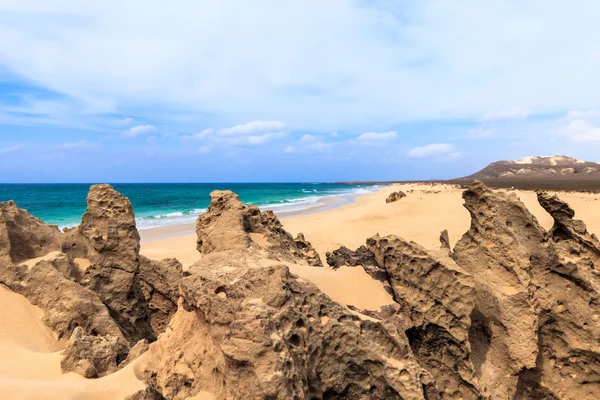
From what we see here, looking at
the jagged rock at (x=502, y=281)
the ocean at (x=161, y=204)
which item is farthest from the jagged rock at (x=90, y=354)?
the ocean at (x=161, y=204)

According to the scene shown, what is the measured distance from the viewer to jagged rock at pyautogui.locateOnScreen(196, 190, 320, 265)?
4.77 metres

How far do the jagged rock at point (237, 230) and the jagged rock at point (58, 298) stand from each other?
151 cm

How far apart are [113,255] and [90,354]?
7.48 ft

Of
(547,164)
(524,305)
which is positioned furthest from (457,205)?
(547,164)

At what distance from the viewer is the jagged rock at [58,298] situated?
14.4ft

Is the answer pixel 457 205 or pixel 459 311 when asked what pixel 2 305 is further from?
pixel 457 205

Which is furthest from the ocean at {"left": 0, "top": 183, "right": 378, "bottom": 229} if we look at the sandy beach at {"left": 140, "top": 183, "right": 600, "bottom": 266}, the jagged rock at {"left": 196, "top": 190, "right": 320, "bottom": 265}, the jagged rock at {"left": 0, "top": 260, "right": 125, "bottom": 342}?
the jagged rock at {"left": 0, "top": 260, "right": 125, "bottom": 342}

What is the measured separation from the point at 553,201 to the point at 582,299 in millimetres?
1672

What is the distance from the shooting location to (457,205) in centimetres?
2520

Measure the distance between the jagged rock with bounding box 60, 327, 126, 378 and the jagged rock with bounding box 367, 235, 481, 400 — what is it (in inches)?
118

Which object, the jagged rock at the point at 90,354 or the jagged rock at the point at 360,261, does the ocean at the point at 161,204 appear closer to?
the jagged rock at the point at 360,261

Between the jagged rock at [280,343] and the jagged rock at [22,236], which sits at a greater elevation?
the jagged rock at [22,236]

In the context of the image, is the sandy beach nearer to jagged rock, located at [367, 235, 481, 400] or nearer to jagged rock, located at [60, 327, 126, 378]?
jagged rock, located at [60, 327, 126, 378]

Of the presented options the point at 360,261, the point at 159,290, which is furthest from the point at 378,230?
the point at 159,290
